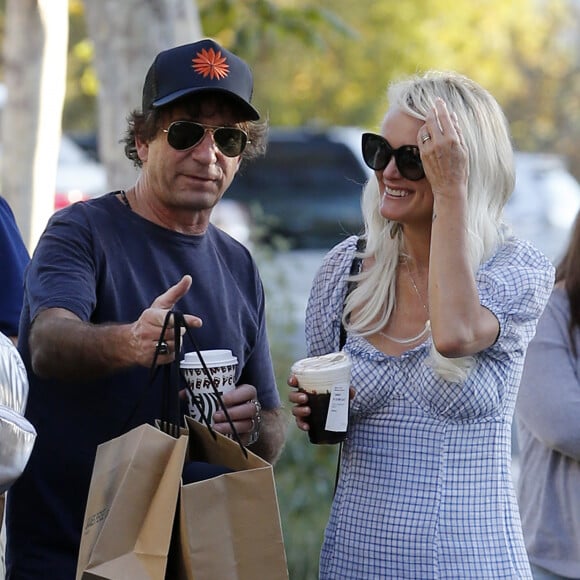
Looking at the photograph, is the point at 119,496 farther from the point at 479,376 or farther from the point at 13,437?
the point at 479,376

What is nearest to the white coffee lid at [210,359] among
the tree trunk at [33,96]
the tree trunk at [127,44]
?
the tree trunk at [127,44]

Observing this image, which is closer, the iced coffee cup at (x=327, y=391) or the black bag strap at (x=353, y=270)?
the iced coffee cup at (x=327, y=391)

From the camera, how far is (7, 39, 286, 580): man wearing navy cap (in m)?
2.93

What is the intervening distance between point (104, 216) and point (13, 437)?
103 centimetres

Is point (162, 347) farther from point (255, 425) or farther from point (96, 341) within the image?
point (255, 425)

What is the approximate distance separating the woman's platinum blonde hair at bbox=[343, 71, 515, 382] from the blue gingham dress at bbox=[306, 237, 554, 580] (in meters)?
0.07

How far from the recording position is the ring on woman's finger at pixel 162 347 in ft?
8.51

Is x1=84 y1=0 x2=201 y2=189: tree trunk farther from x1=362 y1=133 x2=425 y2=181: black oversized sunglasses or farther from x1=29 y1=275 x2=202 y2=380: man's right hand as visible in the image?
x1=29 y1=275 x2=202 y2=380: man's right hand

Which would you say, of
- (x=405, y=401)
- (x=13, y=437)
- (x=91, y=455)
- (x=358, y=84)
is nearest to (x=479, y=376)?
(x=405, y=401)

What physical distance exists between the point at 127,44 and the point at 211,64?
2.47m

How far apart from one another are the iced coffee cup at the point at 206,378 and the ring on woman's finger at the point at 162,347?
9 centimetres

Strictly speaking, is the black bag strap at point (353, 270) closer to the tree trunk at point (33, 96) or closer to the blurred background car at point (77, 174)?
the tree trunk at point (33, 96)

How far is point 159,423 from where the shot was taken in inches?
106

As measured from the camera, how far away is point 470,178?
3.07 meters
